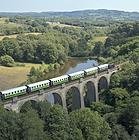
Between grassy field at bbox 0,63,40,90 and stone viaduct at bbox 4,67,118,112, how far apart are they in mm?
23613

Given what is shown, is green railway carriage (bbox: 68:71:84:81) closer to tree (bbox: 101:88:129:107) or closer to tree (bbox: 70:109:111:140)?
tree (bbox: 101:88:129:107)

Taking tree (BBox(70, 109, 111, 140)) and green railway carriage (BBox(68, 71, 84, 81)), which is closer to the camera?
tree (BBox(70, 109, 111, 140))

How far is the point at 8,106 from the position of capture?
4516 centimetres

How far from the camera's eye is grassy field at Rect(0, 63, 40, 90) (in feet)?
280

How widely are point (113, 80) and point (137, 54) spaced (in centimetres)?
1655

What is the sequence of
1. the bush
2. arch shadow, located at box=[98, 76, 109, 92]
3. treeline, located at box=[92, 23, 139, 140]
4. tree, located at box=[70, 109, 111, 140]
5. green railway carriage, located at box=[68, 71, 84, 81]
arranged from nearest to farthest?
1. tree, located at box=[70, 109, 111, 140]
2. treeline, located at box=[92, 23, 139, 140]
3. green railway carriage, located at box=[68, 71, 84, 81]
4. arch shadow, located at box=[98, 76, 109, 92]
5. the bush

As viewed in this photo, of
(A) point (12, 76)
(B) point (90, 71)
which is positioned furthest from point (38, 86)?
(A) point (12, 76)

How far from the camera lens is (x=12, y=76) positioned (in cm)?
9162

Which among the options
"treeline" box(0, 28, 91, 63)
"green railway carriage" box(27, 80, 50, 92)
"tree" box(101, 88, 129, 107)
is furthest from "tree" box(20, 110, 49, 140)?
"treeline" box(0, 28, 91, 63)

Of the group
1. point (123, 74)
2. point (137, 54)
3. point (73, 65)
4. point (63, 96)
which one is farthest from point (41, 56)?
point (63, 96)

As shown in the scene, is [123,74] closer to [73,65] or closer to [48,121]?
[48,121]

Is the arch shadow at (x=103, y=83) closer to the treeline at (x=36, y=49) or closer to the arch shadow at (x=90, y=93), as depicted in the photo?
the arch shadow at (x=90, y=93)

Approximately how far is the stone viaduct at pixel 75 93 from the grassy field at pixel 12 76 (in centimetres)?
2361

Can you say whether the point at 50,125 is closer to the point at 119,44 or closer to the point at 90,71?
the point at 90,71
